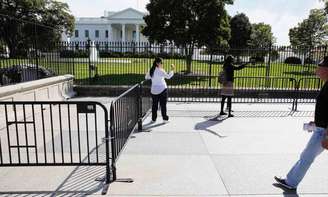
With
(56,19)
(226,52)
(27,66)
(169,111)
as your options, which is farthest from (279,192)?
(56,19)

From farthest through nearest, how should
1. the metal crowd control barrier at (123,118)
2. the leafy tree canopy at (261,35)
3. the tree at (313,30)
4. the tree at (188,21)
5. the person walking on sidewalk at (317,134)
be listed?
the leafy tree canopy at (261,35), the tree at (313,30), the tree at (188,21), the metal crowd control barrier at (123,118), the person walking on sidewalk at (317,134)

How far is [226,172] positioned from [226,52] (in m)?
10.0

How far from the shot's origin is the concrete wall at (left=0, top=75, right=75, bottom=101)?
7.74 m

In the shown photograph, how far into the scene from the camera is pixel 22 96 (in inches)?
326

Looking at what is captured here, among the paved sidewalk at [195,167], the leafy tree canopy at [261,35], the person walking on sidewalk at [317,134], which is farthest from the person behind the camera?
the leafy tree canopy at [261,35]

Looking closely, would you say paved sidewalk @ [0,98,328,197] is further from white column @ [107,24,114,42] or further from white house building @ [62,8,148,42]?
white column @ [107,24,114,42]

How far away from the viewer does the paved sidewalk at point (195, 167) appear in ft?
13.9

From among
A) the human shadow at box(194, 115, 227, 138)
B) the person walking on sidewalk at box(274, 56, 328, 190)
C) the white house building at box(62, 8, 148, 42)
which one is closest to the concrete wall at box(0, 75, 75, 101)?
the human shadow at box(194, 115, 227, 138)

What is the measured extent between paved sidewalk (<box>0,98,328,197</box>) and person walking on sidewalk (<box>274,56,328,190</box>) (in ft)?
0.73

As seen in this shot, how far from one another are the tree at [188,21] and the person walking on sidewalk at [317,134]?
15847 millimetres

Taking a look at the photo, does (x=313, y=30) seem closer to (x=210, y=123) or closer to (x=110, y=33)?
(x=210, y=123)

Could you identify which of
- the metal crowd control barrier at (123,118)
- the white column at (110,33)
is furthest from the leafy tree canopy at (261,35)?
the metal crowd control barrier at (123,118)

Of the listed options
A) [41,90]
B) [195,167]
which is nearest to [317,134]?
[195,167]

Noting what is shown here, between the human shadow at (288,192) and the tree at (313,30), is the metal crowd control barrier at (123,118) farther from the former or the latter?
the tree at (313,30)
